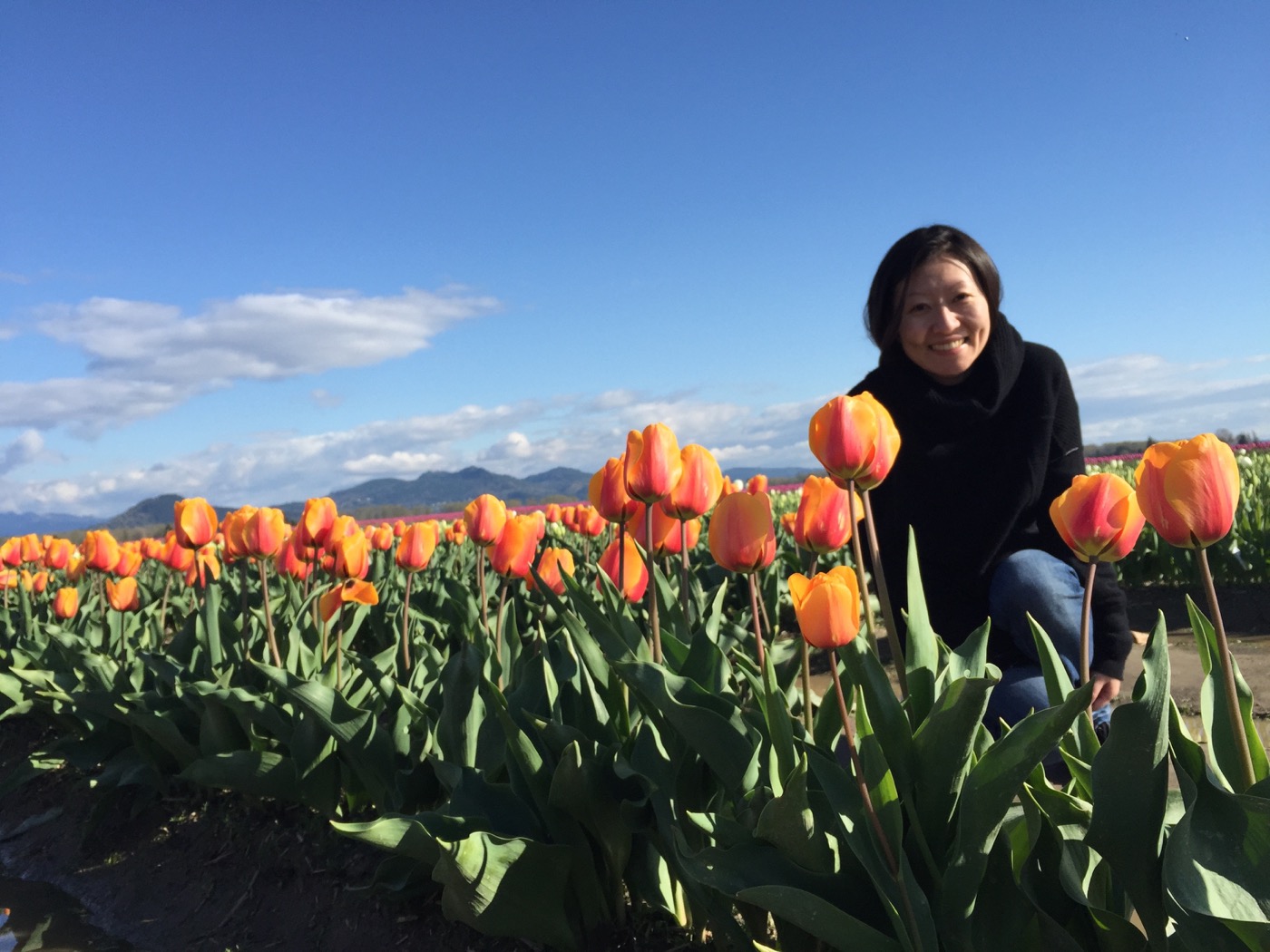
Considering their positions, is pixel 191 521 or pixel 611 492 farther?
pixel 191 521

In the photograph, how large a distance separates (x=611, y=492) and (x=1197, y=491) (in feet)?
4.28

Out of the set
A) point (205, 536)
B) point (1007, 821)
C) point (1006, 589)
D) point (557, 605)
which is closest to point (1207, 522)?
point (1007, 821)

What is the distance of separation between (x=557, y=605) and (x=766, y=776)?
546 millimetres

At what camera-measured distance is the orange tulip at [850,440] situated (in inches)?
64.6

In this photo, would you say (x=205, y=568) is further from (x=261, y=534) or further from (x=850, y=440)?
(x=850, y=440)

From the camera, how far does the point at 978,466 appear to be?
3162 mm

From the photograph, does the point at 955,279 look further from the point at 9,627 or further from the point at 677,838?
the point at 9,627

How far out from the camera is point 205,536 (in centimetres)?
339

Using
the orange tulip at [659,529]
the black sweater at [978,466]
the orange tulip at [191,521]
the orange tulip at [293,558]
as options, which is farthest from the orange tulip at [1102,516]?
the orange tulip at [191,521]

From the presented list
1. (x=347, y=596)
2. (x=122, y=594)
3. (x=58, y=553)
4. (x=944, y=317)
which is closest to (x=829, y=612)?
(x=944, y=317)

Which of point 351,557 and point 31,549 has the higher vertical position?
point 31,549

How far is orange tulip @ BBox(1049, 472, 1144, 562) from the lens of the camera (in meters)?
1.59

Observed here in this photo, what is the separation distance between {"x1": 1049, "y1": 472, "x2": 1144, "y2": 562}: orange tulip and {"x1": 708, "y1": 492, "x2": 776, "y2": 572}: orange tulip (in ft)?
1.70

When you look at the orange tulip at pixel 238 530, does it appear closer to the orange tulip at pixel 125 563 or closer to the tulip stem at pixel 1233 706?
the orange tulip at pixel 125 563
